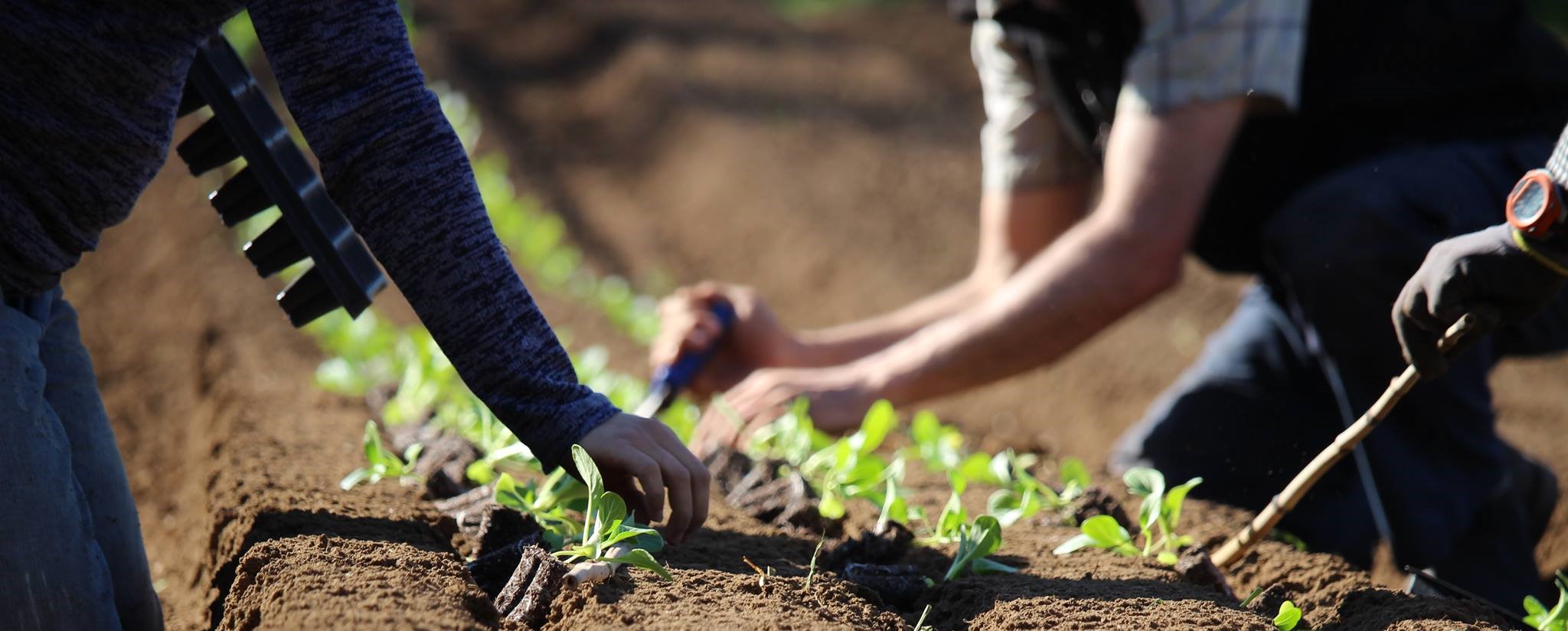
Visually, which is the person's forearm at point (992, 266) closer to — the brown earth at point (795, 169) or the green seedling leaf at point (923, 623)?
the brown earth at point (795, 169)

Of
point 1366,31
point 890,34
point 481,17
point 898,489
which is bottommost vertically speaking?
point 898,489

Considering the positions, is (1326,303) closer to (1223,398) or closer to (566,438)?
(1223,398)

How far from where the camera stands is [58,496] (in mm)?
1567

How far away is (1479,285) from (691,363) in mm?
1713

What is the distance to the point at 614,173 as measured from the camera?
789cm

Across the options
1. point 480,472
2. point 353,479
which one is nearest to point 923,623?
point 480,472

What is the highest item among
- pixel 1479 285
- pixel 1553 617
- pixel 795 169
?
pixel 795 169

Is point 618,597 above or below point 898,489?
above

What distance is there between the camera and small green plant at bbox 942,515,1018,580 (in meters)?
1.73

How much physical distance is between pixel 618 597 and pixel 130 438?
229 cm

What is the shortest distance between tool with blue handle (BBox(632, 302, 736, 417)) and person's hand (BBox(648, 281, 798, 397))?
0.01 meters

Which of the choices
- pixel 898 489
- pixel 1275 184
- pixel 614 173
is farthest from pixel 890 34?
pixel 898 489

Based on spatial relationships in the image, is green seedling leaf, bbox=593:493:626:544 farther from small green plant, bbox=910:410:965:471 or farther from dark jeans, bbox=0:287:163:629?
small green plant, bbox=910:410:965:471

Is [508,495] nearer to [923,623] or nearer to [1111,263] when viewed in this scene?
[923,623]
